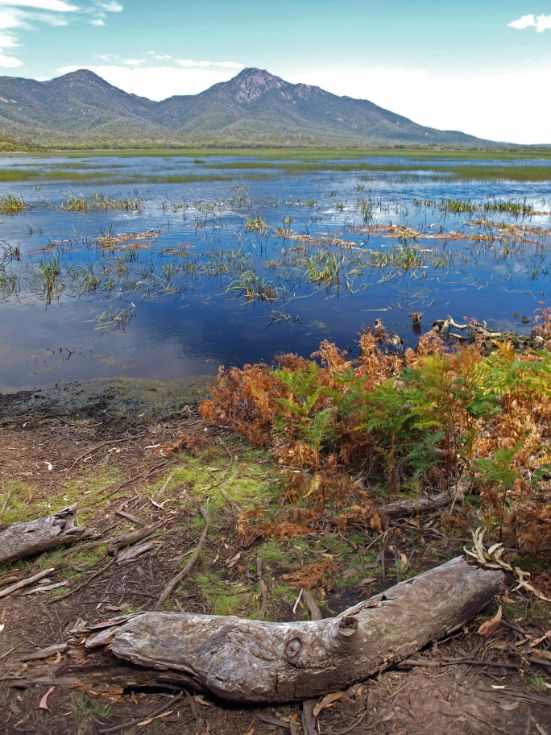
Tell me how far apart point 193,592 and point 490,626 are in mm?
2522

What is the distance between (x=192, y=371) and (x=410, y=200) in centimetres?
3062

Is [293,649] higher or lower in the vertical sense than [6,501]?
higher

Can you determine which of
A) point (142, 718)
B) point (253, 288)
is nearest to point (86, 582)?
point (142, 718)

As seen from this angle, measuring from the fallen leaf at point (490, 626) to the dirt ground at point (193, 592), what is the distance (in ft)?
0.13

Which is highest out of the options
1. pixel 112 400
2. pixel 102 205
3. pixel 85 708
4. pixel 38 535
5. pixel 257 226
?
pixel 102 205

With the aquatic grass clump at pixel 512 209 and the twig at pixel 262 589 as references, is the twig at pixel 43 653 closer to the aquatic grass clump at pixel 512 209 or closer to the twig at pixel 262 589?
the twig at pixel 262 589

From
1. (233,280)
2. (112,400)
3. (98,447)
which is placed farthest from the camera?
(233,280)

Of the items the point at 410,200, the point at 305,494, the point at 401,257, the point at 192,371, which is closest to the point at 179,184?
the point at 410,200

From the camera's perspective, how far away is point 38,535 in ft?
17.4

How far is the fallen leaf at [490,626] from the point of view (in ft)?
12.8

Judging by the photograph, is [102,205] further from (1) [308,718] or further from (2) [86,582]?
(1) [308,718]

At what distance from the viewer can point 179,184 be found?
4662 centimetres

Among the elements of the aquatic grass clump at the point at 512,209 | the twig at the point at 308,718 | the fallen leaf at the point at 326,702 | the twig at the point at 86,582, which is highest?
the aquatic grass clump at the point at 512,209

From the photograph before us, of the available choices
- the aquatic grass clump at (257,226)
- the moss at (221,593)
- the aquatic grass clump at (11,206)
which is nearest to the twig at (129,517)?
the moss at (221,593)
